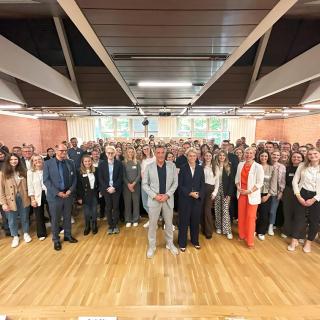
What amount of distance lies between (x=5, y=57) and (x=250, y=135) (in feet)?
48.6

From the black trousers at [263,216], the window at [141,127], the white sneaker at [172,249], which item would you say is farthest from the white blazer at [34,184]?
the window at [141,127]

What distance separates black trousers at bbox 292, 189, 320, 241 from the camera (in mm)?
3311

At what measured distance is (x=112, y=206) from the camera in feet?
13.5

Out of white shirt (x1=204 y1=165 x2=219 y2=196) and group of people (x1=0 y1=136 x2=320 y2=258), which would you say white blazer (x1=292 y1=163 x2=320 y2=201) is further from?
white shirt (x1=204 y1=165 x2=219 y2=196)

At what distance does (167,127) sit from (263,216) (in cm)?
1158

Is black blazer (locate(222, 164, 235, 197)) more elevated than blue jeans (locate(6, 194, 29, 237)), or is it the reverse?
black blazer (locate(222, 164, 235, 197))

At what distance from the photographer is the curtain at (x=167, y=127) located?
1478cm

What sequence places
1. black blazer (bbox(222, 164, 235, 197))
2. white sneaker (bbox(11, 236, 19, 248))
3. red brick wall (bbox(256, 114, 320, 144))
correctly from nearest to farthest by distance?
white sneaker (bbox(11, 236, 19, 248)) < black blazer (bbox(222, 164, 235, 197)) < red brick wall (bbox(256, 114, 320, 144))

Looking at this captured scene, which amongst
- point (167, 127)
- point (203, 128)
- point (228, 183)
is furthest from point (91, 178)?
point (203, 128)

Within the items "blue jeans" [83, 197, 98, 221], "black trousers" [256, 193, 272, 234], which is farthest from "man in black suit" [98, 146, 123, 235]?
"black trousers" [256, 193, 272, 234]

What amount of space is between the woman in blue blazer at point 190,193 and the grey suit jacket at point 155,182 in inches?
5.8

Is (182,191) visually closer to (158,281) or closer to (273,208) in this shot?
(158,281)

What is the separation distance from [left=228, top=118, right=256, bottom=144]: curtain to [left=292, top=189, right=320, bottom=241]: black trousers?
12.4 metres

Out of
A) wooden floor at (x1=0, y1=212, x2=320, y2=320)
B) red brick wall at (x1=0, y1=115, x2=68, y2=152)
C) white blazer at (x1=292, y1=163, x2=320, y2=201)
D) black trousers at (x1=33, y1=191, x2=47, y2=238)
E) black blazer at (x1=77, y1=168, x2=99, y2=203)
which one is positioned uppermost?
red brick wall at (x1=0, y1=115, x2=68, y2=152)
